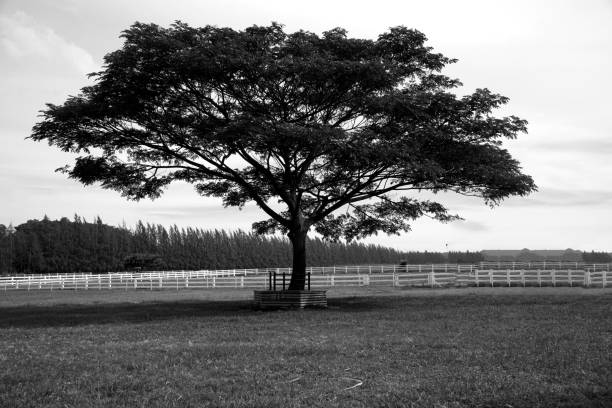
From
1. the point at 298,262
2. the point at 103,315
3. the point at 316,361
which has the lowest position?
the point at 103,315

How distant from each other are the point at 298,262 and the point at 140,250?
8287 cm

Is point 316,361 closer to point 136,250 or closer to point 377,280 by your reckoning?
point 377,280

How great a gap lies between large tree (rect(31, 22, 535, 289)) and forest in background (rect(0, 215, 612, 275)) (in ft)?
170

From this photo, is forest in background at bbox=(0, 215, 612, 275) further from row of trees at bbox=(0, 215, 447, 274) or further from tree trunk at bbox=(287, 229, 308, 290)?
tree trunk at bbox=(287, 229, 308, 290)

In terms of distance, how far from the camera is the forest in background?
303 feet

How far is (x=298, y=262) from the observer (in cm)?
2727

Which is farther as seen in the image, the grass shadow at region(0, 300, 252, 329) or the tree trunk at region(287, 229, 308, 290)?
the tree trunk at region(287, 229, 308, 290)

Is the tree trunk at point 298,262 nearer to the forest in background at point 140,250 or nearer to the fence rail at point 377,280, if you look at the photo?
the fence rail at point 377,280

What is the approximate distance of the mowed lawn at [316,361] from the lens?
861 cm

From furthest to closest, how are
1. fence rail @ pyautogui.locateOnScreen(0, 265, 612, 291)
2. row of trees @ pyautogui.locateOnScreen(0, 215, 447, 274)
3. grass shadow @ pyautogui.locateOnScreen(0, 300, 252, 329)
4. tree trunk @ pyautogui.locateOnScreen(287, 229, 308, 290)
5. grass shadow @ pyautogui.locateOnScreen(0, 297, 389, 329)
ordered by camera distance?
row of trees @ pyautogui.locateOnScreen(0, 215, 447, 274), fence rail @ pyautogui.locateOnScreen(0, 265, 612, 291), tree trunk @ pyautogui.locateOnScreen(287, 229, 308, 290), grass shadow @ pyautogui.locateOnScreen(0, 297, 389, 329), grass shadow @ pyautogui.locateOnScreen(0, 300, 252, 329)

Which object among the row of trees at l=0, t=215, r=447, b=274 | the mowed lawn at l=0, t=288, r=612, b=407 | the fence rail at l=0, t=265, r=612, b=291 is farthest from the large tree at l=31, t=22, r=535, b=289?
the row of trees at l=0, t=215, r=447, b=274

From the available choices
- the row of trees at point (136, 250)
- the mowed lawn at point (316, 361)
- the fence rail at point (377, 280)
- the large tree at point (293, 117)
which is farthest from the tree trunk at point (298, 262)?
the row of trees at point (136, 250)

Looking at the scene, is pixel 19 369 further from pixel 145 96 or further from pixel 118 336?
pixel 145 96

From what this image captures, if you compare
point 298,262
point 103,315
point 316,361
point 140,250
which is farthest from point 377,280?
point 140,250
